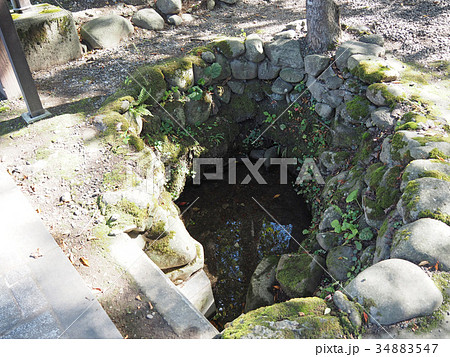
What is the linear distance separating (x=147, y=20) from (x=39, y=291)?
6.32 metres

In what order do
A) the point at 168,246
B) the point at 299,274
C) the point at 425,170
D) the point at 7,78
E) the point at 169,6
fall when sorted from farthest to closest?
the point at 169,6 < the point at 7,78 < the point at 168,246 < the point at 299,274 < the point at 425,170

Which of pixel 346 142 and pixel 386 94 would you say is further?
pixel 346 142

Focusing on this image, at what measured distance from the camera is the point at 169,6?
27.5 ft

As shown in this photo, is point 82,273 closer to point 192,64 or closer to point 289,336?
point 289,336

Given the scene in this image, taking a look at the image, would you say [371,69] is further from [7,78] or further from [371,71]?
[7,78]

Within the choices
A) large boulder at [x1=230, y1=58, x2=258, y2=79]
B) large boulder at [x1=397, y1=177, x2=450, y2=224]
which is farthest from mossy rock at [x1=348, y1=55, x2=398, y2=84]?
large boulder at [x1=397, y1=177, x2=450, y2=224]

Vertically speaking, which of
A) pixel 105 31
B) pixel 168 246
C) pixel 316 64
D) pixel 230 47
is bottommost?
pixel 168 246

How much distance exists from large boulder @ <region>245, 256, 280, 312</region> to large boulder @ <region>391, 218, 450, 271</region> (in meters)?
1.88

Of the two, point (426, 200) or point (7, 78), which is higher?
point (7, 78)

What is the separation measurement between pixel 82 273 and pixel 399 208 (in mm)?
3368

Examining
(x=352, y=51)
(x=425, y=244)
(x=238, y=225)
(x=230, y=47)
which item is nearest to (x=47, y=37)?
(x=230, y=47)

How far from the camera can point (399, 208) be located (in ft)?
12.9

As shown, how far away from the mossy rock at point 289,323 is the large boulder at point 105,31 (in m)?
6.30

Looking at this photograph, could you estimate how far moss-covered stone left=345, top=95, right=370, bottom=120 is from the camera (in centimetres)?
571
